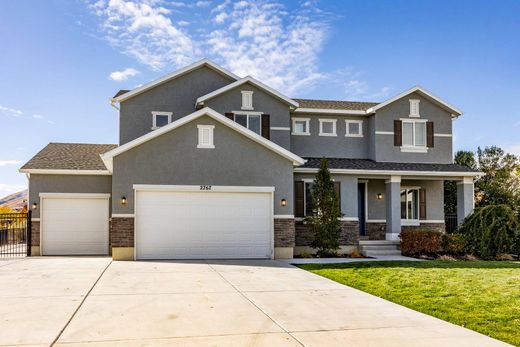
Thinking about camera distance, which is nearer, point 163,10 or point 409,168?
point 163,10

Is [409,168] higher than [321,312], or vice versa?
[409,168]

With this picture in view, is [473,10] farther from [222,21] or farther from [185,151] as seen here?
[185,151]

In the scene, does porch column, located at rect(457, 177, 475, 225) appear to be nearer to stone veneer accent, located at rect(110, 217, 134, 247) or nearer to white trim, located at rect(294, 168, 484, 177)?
white trim, located at rect(294, 168, 484, 177)

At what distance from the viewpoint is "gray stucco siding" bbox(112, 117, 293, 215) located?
16.1m

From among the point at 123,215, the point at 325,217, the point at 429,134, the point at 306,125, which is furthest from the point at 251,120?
the point at 429,134

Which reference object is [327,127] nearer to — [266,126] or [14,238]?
[266,126]

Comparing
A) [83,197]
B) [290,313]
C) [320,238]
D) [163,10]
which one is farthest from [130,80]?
[290,313]

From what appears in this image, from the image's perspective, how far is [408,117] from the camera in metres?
21.8

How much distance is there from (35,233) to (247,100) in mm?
9874

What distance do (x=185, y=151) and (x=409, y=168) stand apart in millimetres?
9784

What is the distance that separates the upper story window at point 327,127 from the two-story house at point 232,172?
0.15ft

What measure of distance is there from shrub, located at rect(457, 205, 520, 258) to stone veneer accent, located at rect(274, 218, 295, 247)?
738 cm

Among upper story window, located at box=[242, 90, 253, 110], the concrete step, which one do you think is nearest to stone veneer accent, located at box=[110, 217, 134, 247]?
upper story window, located at box=[242, 90, 253, 110]

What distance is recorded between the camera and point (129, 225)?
16000mm
